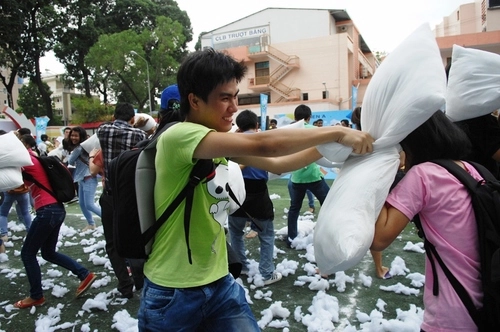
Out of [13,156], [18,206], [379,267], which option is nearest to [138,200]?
[13,156]

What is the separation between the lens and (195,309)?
5.44ft

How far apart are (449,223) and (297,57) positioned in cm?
2964

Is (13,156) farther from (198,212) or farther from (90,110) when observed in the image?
(90,110)

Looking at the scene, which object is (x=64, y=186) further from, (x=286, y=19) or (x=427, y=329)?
(x=286, y=19)

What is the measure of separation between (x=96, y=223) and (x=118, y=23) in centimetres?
3248

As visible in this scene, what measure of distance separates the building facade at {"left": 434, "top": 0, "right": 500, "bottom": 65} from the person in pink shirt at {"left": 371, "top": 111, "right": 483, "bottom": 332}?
17.7 m

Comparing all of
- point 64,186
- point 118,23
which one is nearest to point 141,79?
point 118,23

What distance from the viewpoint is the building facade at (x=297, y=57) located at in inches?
1122

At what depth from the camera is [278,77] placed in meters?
30.5

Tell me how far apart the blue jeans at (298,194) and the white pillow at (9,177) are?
10.8 ft

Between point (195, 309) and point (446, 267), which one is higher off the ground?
point (446, 267)

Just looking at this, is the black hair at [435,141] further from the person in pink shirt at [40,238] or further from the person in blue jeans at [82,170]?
the person in blue jeans at [82,170]

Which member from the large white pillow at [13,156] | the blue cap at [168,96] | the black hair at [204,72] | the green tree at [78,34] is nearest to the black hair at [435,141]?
the black hair at [204,72]

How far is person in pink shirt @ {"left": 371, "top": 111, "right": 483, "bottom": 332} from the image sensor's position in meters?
1.43
